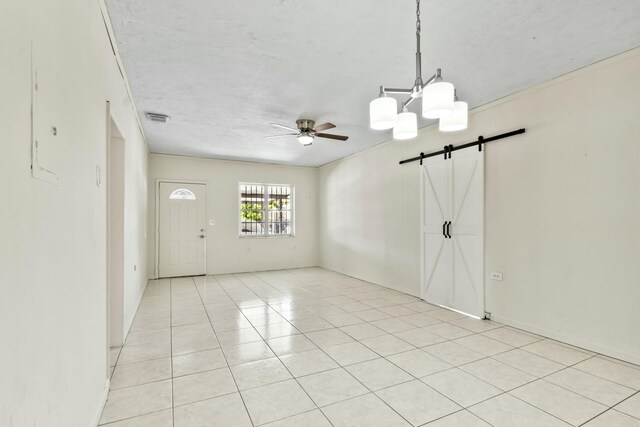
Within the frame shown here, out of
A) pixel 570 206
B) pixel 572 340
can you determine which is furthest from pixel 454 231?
pixel 572 340

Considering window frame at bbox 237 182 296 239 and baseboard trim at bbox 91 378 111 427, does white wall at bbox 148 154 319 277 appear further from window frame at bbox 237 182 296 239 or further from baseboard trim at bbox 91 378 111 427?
baseboard trim at bbox 91 378 111 427

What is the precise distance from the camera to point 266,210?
26.8 feet

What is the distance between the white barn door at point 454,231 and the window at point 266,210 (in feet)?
14.0

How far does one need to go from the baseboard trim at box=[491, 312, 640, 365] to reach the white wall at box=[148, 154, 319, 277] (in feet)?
17.4

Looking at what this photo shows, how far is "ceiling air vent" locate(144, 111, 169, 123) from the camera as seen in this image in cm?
438

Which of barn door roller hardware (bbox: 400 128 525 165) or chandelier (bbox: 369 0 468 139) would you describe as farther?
barn door roller hardware (bbox: 400 128 525 165)

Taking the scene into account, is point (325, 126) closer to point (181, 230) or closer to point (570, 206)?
point (570, 206)

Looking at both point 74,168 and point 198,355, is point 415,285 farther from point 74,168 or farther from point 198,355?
point 74,168

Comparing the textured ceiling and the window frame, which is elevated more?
the textured ceiling

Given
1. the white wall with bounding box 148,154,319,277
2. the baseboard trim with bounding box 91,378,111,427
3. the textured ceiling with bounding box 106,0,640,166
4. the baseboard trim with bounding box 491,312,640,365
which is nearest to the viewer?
the baseboard trim with bounding box 91,378,111,427

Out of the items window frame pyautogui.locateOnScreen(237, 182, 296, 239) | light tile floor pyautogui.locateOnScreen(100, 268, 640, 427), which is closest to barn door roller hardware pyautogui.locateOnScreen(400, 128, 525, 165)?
light tile floor pyautogui.locateOnScreen(100, 268, 640, 427)

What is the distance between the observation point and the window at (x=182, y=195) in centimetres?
707

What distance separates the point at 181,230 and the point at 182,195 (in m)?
0.81

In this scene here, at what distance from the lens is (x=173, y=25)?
241cm
